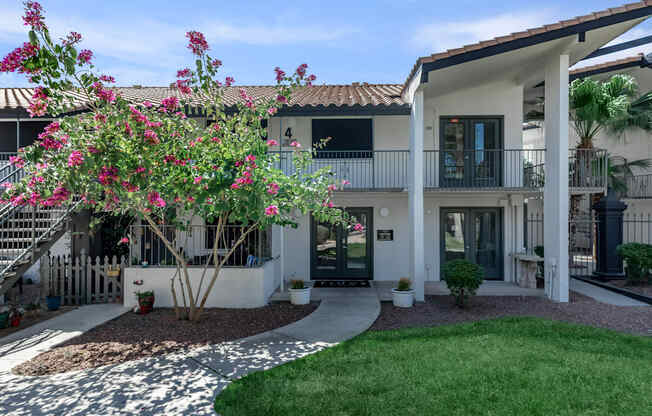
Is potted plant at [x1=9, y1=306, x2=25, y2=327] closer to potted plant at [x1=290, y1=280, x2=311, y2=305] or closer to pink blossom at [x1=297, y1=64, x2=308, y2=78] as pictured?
potted plant at [x1=290, y1=280, x2=311, y2=305]

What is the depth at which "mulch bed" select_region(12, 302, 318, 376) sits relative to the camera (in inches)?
211

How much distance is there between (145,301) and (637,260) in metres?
12.1

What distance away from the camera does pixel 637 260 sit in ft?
32.3

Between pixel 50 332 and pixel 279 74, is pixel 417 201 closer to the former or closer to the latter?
pixel 279 74

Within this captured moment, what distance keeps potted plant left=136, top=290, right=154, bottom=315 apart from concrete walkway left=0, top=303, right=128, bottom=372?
45 centimetres

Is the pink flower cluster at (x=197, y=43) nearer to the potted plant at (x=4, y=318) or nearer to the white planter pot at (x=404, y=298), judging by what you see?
the potted plant at (x=4, y=318)

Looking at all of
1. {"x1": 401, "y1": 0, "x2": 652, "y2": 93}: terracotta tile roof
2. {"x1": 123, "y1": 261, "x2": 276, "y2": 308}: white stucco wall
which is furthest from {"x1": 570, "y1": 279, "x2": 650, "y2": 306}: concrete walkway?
{"x1": 123, "y1": 261, "x2": 276, "y2": 308}: white stucco wall

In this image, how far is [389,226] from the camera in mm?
11594

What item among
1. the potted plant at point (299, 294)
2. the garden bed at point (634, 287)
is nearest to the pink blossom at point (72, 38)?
the potted plant at point (299, 294)

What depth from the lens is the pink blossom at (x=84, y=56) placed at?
190 inches

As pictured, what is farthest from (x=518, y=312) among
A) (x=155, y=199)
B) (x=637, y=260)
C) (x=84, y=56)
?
(x=84, y=56)

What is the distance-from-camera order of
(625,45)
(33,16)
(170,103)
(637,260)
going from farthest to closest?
(637,260)
(625,45)
(170,103)
(33,16)

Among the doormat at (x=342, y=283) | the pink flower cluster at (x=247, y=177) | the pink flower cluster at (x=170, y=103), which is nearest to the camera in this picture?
the pink flower cluster at (x=247, y=177)

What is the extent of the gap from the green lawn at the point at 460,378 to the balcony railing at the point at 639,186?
44.3ft
